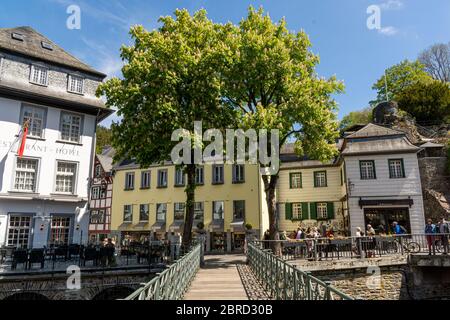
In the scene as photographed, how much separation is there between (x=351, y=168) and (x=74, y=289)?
20.6 metres

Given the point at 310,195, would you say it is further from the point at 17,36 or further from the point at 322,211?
the point at 17,36

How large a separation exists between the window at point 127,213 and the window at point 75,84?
15.0 meters

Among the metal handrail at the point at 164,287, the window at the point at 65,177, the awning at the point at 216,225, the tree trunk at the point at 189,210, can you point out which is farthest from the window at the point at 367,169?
the window at the point at 65,177

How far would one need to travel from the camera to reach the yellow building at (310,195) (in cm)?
2944

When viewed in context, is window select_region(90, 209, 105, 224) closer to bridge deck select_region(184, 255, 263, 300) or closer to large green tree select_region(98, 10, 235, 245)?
large green tree select_region(98, 10, 235, 245)

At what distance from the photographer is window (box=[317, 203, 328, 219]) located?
1170 inches

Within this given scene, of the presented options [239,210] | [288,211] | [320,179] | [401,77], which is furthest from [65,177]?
[401,77]

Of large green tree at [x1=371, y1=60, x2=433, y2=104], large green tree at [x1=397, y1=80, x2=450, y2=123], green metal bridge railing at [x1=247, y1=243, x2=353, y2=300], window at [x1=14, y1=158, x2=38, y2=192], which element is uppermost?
large green tree at [x1=371, y1=60, x2=433, y2=104]

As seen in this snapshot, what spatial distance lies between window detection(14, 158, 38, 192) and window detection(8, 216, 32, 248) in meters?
1.74

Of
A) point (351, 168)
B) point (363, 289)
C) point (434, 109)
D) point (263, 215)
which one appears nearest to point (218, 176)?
point (263, 215)

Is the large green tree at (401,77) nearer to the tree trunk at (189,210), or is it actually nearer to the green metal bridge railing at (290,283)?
the tree trunk at (189,210)

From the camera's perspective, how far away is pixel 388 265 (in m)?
17.2

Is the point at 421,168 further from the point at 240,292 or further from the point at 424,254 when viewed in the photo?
the point at 240,292

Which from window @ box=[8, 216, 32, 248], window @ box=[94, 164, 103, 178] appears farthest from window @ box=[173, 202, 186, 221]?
window @ box=[8, 216, 32, 248]
